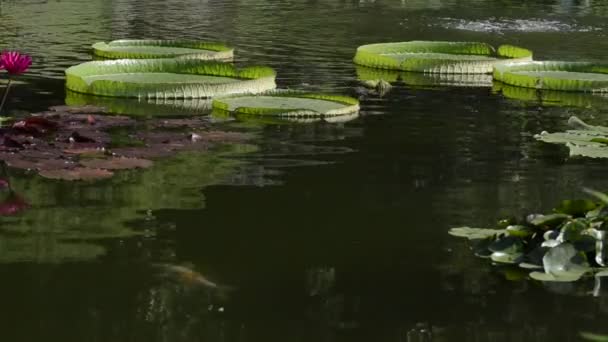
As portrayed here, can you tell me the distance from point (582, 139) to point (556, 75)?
142 inches

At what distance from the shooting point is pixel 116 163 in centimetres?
704

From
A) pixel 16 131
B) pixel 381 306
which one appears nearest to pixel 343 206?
pixel 381 306

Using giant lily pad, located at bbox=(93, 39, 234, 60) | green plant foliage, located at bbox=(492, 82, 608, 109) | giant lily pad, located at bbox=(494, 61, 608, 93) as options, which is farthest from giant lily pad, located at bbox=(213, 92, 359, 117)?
giant lily pad, located at bbox=(93, 39, 234, 60)

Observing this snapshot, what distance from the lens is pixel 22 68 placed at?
693cm

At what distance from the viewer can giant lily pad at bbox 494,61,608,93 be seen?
11.3 metres

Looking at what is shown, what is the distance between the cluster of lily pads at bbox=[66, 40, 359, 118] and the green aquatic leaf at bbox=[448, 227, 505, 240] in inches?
141

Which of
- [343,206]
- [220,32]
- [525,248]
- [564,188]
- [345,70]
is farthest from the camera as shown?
[220,32]

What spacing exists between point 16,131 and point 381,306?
12.1 feet

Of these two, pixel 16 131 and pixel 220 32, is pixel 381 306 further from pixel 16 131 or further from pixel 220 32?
pixel 220 32

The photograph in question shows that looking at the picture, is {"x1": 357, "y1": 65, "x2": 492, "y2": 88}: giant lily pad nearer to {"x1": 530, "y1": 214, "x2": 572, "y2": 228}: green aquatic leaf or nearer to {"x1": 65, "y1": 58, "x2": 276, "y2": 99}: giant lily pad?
{"x1": 65, "y1": 58, "x2": 276, "y2": 99}: giant lily pad

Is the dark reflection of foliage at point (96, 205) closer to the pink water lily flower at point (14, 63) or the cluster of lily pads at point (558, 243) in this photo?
the pink water lily flower at point (14, 63)

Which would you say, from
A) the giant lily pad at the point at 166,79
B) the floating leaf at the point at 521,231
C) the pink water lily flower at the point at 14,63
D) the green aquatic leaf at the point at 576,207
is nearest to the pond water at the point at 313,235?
the floating leaf at the point at 521,231

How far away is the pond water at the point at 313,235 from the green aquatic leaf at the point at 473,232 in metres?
0.08

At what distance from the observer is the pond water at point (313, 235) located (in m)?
4.54
